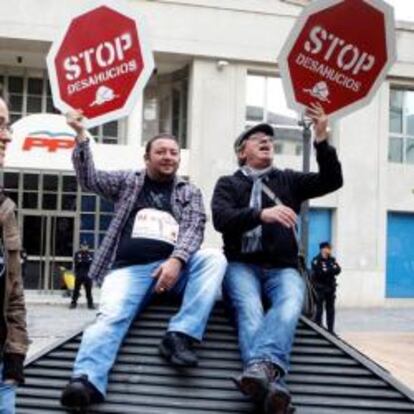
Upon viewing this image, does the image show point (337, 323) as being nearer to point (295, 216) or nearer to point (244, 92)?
point (244, 92)

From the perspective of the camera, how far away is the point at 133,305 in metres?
4.50

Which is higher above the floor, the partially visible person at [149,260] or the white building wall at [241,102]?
the white building wall at [241,102]

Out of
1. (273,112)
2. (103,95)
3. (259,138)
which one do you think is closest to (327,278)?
(273,112)

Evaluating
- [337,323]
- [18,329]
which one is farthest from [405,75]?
[18,329]

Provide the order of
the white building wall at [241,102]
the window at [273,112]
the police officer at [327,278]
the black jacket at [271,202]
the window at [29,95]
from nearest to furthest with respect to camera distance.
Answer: the black jacket at [271,202] → the police officer at [327,278] → the white building wall at [241,102] → the window at [273,112] → the window at [29,95]

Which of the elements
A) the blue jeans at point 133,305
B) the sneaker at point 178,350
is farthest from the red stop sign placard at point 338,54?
the sneaker at point 178,350

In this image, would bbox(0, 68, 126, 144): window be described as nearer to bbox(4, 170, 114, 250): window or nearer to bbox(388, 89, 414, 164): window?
bbox(4, 170, 114, 250): window

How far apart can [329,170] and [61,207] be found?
19827mm

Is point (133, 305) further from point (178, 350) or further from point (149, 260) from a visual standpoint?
point (178, 350)

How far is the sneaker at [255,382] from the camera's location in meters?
3.90

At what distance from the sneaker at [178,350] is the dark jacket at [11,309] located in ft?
3.75

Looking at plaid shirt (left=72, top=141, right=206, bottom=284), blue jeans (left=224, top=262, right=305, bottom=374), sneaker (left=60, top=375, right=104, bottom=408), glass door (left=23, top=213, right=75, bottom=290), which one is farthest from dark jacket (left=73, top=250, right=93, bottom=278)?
sneaker (left=60, top=375, right=104, bottom=408)

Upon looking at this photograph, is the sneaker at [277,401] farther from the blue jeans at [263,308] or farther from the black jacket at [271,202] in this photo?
the black jacket at [271,202]

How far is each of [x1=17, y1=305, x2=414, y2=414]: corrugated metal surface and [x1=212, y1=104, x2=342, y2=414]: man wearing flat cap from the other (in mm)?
150
